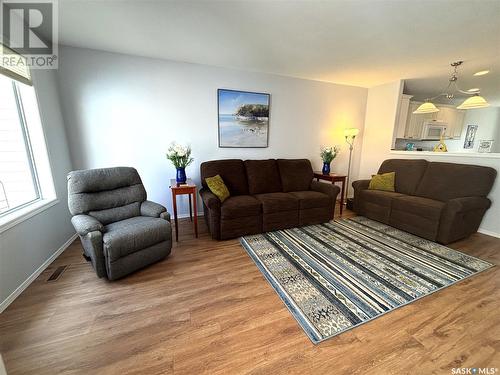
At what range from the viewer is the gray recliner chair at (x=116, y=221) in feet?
5.85

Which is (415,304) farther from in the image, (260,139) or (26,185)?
(26,185)

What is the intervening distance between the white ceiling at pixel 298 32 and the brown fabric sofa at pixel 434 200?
1557 millimetres

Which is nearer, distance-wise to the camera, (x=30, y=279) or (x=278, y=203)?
(x=30, y=279)

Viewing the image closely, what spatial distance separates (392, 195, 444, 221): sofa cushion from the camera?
260 cm

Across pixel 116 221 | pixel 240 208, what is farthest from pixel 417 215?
pixel 116 221

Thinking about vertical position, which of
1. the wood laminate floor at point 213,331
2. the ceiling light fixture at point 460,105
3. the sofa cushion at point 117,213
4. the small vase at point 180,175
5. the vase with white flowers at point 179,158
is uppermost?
the ceiling light fixture at point 460,105

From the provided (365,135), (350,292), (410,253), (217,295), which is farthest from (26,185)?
(365,135)

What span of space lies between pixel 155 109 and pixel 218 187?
1.54 m

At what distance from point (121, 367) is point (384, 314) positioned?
181 cm

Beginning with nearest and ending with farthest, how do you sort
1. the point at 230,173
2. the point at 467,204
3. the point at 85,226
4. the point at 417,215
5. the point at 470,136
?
the point at 85,226, the point at 467,204, the point at 417,215, the point at 230,173, the point at 470,136

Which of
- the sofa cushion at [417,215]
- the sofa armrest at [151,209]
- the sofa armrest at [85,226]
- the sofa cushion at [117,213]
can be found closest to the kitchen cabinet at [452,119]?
the sofa cushion at [417,215]

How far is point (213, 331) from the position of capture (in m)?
1.38

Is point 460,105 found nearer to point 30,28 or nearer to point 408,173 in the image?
point 408,173

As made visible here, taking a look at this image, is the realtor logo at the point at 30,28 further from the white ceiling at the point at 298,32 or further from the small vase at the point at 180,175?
the small vase at the point at 180,175
